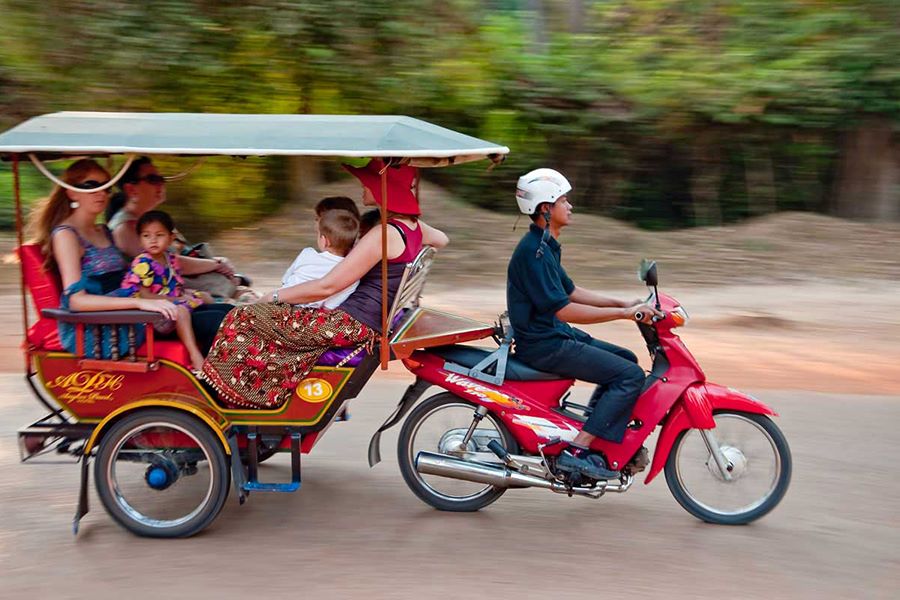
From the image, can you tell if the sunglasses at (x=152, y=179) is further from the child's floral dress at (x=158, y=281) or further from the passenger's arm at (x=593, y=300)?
the passenger's arm at (x=593, y=300)

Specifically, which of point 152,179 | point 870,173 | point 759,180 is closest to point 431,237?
point 152,179

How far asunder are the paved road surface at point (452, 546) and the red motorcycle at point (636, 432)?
0.18 meters

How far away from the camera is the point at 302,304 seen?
4.75 m

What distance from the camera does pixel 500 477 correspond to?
490 centimetres

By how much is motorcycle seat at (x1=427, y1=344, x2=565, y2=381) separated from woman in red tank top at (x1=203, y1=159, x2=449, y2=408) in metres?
0.43

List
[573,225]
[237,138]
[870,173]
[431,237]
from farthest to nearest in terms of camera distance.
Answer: [870,173]
[573,225]
[431,237]
[237,138]

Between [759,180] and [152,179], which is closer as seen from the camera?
[152,179]

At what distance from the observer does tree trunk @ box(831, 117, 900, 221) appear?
45.3 feet

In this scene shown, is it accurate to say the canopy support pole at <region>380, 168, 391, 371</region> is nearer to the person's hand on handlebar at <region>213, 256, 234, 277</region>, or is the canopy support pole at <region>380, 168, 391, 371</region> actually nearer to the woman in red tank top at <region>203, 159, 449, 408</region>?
the woman in red tank top at <region>203, 159, 449, 408</region>

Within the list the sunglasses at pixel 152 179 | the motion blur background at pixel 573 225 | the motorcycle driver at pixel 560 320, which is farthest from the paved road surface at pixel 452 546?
the sunglasses at pixel 152 179

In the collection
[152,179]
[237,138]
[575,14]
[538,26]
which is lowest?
[152,179]

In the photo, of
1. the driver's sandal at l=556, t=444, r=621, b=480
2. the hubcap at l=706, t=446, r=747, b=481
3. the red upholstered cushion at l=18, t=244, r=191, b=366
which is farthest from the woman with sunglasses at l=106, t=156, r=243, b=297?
the hubcap at l=706, t=446, r=747, b=481

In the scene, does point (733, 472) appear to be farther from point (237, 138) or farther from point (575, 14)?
point (575, 14)

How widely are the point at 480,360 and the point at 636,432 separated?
815mm
